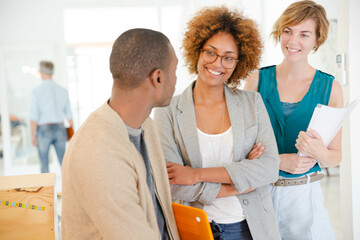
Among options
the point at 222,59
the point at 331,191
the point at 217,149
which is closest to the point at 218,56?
the point at 222,59

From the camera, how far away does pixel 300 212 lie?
183 cm

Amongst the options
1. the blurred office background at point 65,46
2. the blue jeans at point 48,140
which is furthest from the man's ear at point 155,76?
the blue jeans at point 48,140

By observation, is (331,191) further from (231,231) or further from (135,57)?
(135,57)

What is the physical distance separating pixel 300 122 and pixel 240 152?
500mm

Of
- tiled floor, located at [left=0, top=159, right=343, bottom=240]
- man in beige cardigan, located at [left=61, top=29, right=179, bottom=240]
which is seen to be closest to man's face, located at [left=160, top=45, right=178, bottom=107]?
man in beige cardigan, located at [left=61, top=29, right=179, bottom=240]

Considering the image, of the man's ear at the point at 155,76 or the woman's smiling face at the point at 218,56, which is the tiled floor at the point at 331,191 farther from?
the man's ear at the point at 155,76

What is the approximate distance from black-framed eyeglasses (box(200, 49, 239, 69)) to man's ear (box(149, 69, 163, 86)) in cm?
56

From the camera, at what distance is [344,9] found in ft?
9.51

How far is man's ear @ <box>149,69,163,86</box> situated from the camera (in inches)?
42.2

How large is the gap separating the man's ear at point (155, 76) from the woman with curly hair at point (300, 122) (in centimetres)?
96

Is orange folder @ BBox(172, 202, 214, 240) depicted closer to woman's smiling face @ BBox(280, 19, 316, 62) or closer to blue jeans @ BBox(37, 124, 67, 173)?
woman's smiling face @ BBox(280, 19, 316, 62)

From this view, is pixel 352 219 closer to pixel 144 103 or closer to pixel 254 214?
pixel 254 214

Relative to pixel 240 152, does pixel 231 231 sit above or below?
below

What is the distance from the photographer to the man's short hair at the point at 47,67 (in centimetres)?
495
